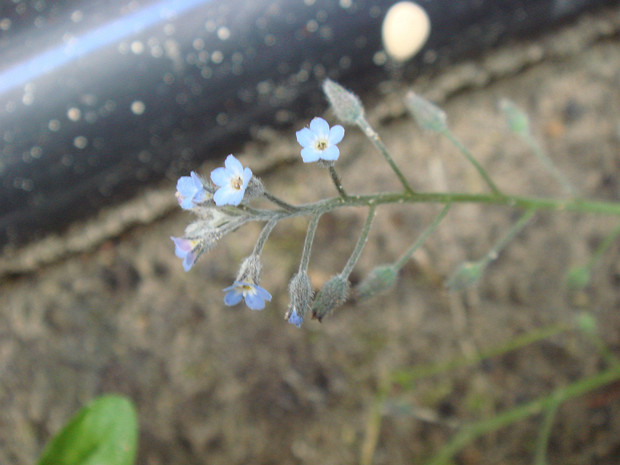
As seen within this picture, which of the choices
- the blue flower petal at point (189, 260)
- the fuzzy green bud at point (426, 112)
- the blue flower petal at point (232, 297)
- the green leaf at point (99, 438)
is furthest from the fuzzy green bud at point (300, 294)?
the green leaf at point (99, 438)

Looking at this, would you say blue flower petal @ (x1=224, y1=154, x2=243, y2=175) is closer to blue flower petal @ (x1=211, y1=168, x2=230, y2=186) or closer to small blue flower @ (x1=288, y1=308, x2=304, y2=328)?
blue flower petal @ (x1=211, y1=168, x2=230, y2=186)

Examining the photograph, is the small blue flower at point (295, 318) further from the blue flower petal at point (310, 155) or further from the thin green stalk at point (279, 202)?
the blue flower petal at point (310, 155)

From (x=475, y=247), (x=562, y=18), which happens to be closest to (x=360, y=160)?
(x=475, y=247)

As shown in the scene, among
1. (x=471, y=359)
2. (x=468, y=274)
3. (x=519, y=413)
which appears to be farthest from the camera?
(x=471, y=359)

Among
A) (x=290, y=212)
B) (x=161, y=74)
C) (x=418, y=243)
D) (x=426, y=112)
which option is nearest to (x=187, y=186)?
(x=290, y=212)

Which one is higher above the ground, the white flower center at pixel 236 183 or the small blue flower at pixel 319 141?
the white flower center at pixel 236 183

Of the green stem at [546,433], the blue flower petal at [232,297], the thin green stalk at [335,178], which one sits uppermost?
the thin green stalk at [335,178]

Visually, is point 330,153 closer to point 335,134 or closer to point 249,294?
point 335,134

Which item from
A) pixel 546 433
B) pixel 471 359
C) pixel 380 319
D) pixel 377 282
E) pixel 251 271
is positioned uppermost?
pixel 251 271

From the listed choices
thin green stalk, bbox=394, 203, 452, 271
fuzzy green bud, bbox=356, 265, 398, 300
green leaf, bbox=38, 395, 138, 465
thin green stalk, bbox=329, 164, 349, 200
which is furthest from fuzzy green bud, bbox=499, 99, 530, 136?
green leaf, bbox=38, 395, 138, 465
